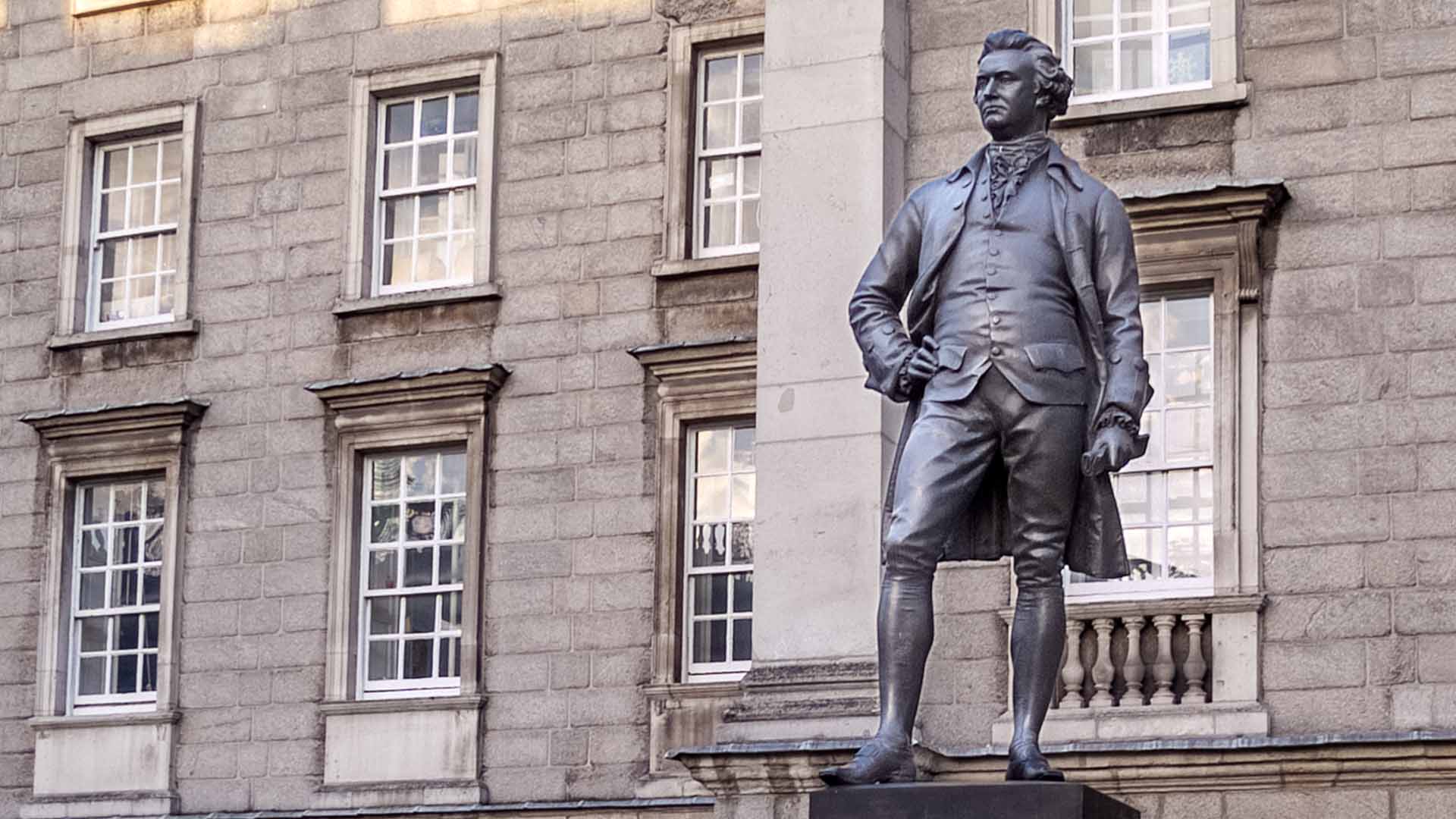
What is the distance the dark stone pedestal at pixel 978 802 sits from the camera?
1000 cm

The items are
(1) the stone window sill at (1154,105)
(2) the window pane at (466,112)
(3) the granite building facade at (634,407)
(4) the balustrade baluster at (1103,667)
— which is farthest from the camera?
(2) the window pane at (466,112)

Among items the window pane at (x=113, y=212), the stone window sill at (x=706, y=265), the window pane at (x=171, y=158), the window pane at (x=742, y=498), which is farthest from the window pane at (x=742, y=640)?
the window pane at (x=113, y=212)

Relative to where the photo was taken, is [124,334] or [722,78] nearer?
[722,78]

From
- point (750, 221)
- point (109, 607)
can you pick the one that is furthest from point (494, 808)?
point (750, 221)

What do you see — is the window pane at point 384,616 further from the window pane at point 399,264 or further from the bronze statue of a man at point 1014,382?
the bronze statue of a man at point 1014,382

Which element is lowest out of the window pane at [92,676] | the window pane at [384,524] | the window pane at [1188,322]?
the window pane at [92,676]

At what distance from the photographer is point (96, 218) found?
27.3 metres

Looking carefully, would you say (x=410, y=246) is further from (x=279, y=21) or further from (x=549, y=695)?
(x=549, y=695)

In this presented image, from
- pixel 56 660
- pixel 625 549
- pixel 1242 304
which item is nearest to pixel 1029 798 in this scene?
pixel 1242 304

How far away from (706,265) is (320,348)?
3616 millimetres

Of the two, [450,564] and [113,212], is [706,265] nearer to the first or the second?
[450,564]

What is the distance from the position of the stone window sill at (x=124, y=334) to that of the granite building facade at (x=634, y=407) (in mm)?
117

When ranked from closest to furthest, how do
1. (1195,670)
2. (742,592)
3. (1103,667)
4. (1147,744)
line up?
(1147,744)
(1195,670)
(1103,667)
(742,592)

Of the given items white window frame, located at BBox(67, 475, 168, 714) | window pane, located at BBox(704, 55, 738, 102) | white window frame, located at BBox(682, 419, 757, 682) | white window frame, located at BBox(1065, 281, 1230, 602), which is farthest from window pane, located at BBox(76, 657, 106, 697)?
white window frame, located at BBox(1065, 281, 1230, 602)
